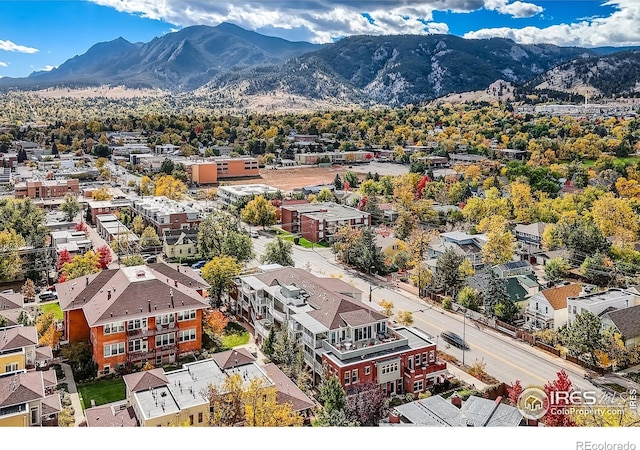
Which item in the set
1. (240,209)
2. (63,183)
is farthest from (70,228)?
(63,183)

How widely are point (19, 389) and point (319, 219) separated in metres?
10.3

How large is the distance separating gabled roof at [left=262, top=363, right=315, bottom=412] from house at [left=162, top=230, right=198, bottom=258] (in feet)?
24.0

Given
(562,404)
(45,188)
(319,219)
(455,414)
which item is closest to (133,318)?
(455,414)

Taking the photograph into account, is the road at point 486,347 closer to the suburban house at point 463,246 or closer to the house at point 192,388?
the suburban house at point 463,246

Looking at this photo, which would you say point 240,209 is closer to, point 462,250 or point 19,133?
point 462,250

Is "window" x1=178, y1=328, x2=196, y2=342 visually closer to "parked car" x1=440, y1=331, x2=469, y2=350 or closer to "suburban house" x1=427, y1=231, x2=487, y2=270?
"parked car" x1=440, y1=331, x2=469, y2=350

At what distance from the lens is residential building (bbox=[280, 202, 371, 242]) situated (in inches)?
610

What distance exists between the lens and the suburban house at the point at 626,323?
8266mm

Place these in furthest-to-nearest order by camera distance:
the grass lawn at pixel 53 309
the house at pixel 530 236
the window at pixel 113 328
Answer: the house at pixel 530 236
the grass lawn at pixel 53 309
the window at pixel 113 328

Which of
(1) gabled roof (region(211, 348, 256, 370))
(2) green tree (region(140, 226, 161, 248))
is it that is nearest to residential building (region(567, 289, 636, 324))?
(1) gabled roof (region(211, 348, 256, 370))

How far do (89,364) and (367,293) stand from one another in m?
5.33

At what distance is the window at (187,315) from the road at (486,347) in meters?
3.43

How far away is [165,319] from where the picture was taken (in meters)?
8.15

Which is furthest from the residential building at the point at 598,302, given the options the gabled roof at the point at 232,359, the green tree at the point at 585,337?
the gabled roof at the point at 232,359
